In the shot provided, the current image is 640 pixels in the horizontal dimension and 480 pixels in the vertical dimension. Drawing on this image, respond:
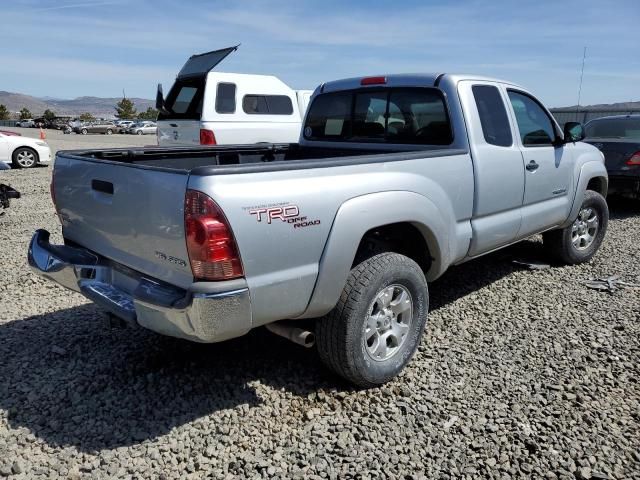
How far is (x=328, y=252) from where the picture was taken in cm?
268

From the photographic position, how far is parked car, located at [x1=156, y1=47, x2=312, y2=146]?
8961 mm

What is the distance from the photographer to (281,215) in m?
2.47

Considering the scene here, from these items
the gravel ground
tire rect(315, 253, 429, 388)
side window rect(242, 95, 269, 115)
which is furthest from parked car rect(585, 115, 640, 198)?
tire rect(315, 253, 429, 388)

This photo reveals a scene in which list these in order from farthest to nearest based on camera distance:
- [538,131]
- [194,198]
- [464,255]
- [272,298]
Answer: [538,131]
[464,255]
[272,298]
[194,198]

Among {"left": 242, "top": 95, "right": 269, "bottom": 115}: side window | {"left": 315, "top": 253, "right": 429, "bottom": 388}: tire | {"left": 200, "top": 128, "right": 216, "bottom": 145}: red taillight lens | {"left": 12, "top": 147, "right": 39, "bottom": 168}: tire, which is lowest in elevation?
{"left": 315, "top": 253, "right": 429, "bottom": 388}: tire

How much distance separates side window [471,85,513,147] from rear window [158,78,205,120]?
607 centimetres

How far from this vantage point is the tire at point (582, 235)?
5363 millimetres

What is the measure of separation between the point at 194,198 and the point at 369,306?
3.98 ft

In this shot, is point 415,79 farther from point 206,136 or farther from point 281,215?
point 206,136

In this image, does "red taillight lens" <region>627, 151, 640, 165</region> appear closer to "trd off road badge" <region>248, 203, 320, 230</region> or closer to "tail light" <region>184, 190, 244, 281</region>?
"trd off road badge" <region>248, 203, 320, 230</region>

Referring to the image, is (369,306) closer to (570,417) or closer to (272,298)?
(272,298)

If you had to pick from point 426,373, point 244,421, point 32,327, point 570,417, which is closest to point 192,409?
point 244,421

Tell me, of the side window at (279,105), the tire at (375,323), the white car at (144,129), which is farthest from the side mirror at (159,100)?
the white car at (144,129)

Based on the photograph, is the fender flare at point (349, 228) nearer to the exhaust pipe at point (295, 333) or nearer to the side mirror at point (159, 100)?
the exhaust pipe at point (295, 333)
